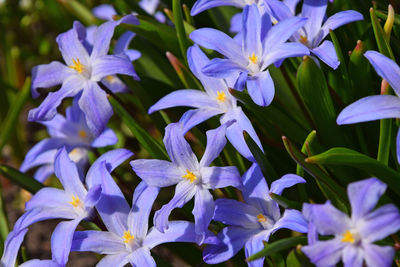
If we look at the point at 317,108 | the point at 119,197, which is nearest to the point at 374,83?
the point at 317,108

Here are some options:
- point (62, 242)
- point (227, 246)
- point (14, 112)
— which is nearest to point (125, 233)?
point (62, 242)

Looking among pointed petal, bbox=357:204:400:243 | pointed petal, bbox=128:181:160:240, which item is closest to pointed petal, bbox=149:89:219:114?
pointed petal, bbox=128:181:160:240

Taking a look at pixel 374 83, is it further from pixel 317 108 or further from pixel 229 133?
pixel 229 133

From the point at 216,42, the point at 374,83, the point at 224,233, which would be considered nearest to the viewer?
the point at 224,233

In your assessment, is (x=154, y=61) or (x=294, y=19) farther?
(x=154, y=61)

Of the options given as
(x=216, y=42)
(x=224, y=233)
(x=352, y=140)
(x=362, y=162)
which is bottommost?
(x=224, y=233)

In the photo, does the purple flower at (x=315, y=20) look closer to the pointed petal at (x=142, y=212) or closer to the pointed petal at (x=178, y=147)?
the pointed petal at (x=178, y=147)

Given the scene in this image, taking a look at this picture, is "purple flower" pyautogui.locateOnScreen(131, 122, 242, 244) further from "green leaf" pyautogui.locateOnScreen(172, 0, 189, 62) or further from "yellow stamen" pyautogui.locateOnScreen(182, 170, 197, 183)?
"green leaf" pyautogui.locateOnScreen(172, 0, 189, 62)
